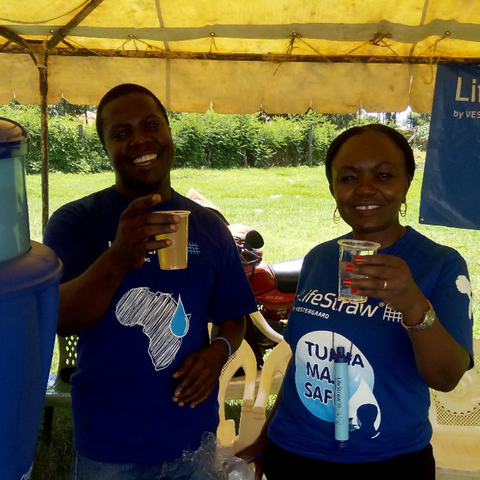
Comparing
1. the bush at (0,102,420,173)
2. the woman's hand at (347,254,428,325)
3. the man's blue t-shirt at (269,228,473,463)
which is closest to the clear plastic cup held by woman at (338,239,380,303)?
the woman's hand at (347,254,428,325)

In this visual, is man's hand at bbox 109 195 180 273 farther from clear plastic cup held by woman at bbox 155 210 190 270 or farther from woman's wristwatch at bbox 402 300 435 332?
woman's wristwatch at bbox 402 300 435 332

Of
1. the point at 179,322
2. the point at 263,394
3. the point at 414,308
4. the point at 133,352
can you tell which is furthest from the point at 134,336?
the point at 263,394

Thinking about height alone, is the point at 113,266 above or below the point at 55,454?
above

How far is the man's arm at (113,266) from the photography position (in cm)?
138

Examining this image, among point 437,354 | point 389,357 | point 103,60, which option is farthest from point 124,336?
point 103,60

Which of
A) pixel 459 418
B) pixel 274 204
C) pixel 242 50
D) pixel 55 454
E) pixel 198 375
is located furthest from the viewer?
pixel 274 204

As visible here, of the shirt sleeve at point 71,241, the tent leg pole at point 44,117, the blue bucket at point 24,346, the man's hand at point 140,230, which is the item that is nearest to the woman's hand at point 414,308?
the man's hand at point 140,230

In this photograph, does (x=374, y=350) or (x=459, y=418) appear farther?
(x=459, y=418)

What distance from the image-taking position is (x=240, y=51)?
3.76 metres

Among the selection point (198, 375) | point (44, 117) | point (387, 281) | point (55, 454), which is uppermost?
point (44, 117)

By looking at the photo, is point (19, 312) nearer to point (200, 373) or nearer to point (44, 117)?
point (200, 373)

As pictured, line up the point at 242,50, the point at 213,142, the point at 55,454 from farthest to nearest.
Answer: the point at 213,142 < the point at 55,454 < the point at 242,50

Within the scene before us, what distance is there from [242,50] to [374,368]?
2842 mm

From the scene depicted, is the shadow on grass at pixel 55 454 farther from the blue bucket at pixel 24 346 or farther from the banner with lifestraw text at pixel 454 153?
the banner with lifestraw text at pixel 454 153
